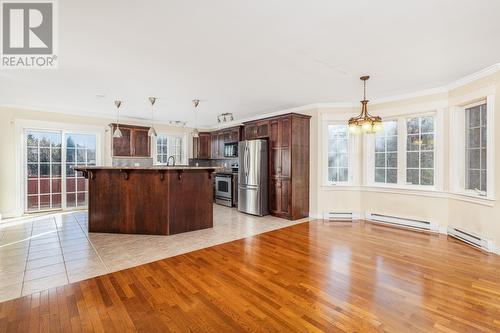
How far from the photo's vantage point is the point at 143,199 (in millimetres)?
4527

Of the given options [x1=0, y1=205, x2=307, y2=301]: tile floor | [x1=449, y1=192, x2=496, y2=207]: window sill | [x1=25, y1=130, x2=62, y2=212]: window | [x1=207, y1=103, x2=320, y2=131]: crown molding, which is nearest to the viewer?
[x1=0, y1=205, x2=307, y2=301]: tile floor

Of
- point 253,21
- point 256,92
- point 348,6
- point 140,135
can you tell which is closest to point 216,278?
point 253,21

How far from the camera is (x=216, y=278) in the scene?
2822mm

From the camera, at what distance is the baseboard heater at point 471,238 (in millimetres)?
3674

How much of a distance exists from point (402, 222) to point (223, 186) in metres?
4.80

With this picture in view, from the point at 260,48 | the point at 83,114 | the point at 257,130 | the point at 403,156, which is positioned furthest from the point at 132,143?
the point at 403,156

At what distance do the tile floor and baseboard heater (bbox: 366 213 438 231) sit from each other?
1923 mm

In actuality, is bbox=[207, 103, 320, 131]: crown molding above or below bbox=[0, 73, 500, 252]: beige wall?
above

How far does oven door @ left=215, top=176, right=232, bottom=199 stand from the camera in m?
7.43

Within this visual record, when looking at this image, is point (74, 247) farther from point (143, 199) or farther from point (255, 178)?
point (255, 178)

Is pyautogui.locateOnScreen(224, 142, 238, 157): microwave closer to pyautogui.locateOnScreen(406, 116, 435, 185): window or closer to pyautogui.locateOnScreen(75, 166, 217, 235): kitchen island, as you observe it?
pyautogui.locateOnScreen(75, 166, 217, 235): kitchen island

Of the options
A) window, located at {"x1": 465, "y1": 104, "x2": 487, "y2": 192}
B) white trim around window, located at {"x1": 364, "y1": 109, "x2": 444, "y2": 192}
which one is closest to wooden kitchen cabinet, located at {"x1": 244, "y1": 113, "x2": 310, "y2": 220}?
white trim around window, located at {"x1": 364, "y1": 109, "x2": 444, "y2": 192}

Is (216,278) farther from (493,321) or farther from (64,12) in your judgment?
(64,12)

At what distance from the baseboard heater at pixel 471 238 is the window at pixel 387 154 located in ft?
4.30
